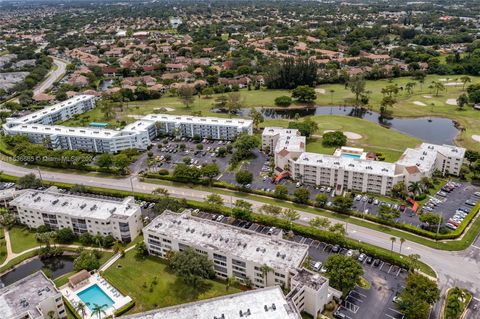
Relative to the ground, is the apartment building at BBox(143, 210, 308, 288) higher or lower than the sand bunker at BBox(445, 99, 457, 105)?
higher

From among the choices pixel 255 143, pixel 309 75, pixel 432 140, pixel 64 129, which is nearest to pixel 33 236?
pixel 64 129

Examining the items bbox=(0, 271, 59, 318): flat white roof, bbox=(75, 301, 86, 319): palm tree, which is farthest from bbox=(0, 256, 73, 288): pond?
bbox=(75, 301, 86, 319): palm tree

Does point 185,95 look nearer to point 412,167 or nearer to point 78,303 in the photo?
point 412,167

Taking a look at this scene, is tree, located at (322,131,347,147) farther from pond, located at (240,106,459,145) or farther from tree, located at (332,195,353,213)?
tree, located at (332,195,353,213)

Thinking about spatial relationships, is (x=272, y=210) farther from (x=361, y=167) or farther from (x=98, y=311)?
(x=98, y=311)

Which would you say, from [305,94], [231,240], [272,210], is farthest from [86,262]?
[305,94]

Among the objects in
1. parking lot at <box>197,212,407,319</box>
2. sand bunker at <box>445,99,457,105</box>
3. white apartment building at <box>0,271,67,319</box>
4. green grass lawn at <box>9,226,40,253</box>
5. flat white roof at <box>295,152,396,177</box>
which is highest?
flat white roof at <box>295,152,396,177</box>

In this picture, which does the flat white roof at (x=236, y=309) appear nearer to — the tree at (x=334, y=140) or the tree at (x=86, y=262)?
the tree at (x=86, y=262)
